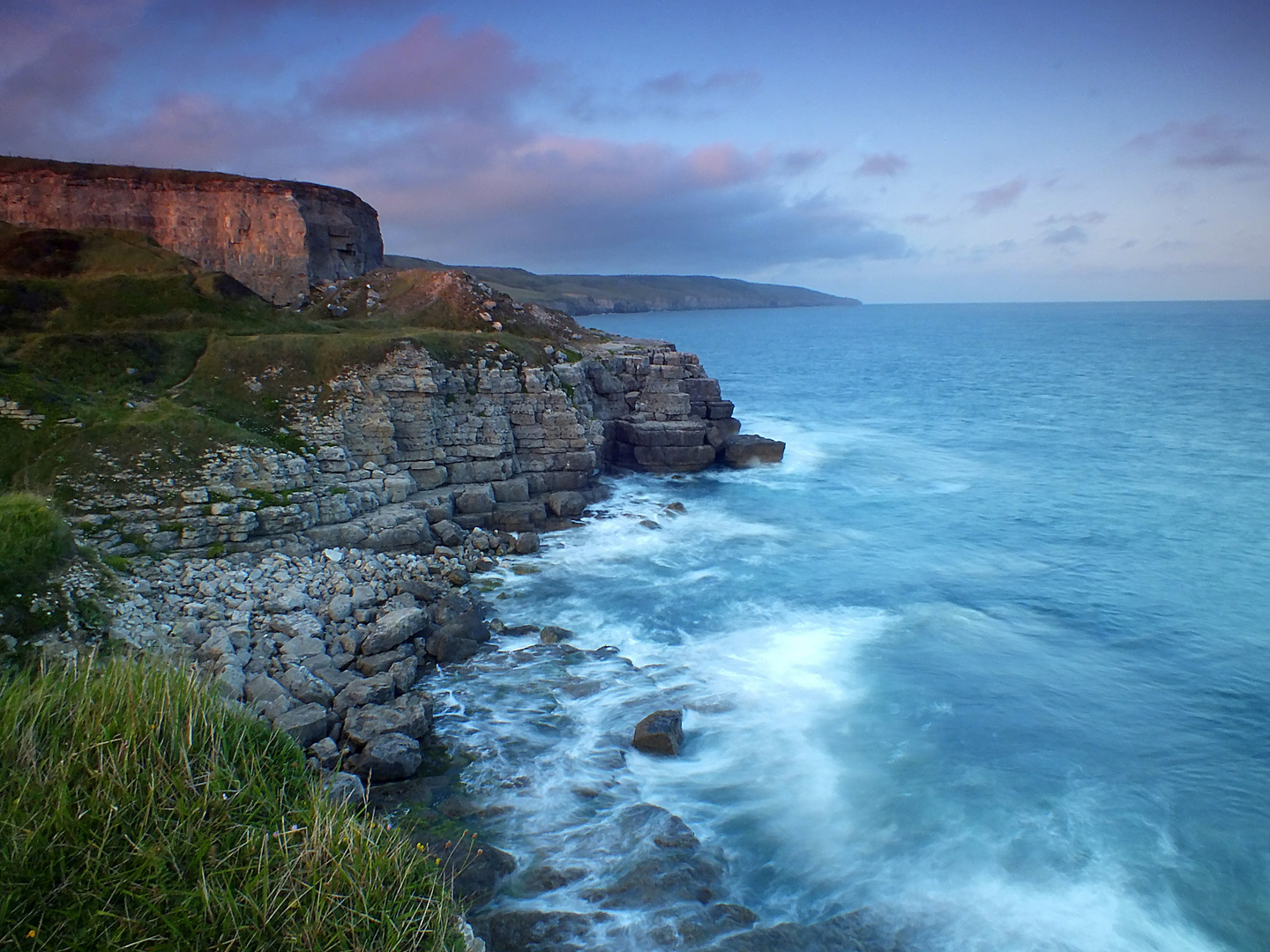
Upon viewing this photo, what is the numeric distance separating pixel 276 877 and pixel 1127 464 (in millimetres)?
45678

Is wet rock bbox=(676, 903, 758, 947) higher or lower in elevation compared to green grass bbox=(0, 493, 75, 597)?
lower

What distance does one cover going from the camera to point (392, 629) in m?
19.1

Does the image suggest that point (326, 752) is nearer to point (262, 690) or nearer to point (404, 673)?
point (262, 690)

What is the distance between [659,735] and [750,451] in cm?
2762

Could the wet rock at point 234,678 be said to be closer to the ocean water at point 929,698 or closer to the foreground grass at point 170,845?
the ocean water at point 929,698

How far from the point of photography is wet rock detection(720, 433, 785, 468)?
4181cm

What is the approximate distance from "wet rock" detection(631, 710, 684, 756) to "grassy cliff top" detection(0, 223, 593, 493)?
16.2 m

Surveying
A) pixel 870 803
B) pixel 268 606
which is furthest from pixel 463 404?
pixel 870 803

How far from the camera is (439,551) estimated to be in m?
25.8

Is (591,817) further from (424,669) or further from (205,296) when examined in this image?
(205,296)

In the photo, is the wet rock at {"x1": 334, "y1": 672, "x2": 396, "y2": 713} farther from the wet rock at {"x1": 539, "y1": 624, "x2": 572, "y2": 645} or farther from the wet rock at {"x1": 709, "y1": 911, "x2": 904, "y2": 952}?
the wet rock at {"x1": 709, "y1": 911, "x2": 904, "y2": 952}

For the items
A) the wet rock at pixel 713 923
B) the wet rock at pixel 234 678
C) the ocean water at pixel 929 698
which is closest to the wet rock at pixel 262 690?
the wet rock at pixel 234 678

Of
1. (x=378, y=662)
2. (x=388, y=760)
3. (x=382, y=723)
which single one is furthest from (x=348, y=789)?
(x=378, y=662)

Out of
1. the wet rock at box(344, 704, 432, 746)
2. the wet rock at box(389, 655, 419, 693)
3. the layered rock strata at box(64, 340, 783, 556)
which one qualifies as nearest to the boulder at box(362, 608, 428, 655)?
the wet rock at box(389, 655, 419, 693)
